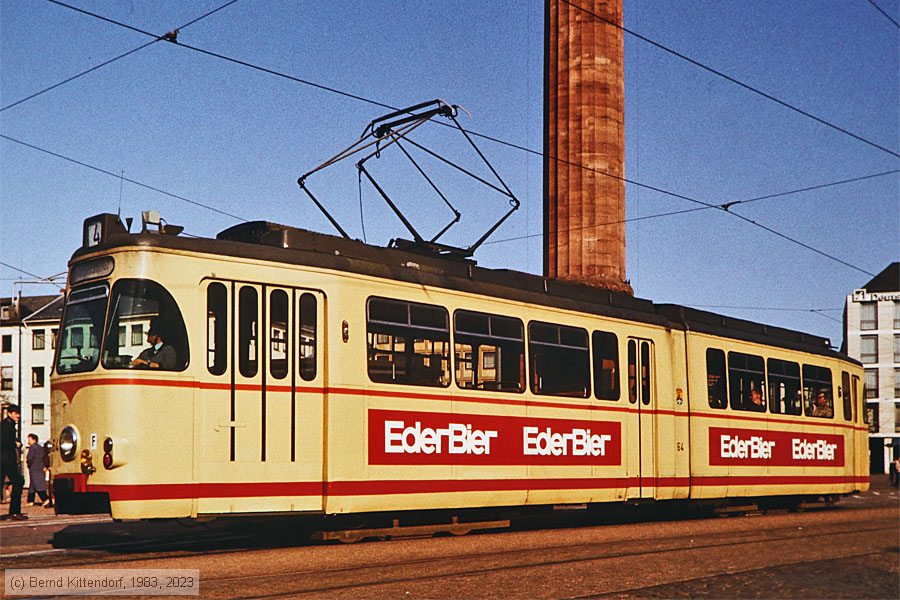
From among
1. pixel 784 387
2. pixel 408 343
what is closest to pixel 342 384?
pixel 408 343

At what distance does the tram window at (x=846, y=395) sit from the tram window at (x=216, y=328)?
15931mm

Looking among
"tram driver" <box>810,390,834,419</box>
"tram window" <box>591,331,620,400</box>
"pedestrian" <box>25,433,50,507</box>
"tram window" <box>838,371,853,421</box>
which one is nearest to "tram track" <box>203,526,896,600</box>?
"tram window" <box>591,331,620,400</box>

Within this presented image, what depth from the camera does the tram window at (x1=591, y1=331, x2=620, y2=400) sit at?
1708cm

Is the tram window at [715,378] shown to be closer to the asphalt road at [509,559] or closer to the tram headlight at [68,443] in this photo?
the asphalt road at [509,559]

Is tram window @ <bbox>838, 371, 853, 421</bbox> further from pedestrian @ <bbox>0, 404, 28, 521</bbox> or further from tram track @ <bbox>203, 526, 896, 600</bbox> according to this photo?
pedestrian @ <bbox>0, 404, 28, 521</bbox>

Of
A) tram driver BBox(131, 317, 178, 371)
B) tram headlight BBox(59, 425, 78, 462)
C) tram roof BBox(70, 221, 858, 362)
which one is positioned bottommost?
tram headlight BBox(59, 425, 78, 462)

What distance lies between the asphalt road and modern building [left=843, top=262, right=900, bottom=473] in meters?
80.5

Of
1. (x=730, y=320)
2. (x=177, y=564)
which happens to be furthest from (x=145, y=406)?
(x=730, y=320)

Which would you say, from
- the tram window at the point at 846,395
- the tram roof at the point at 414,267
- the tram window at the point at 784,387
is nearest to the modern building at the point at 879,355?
the tram window at the point at 846,395

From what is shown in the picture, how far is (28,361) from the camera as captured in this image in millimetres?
94438

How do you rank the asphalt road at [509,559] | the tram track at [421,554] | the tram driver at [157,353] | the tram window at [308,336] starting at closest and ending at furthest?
the asphalt road at [509,559]
the tram track at [421,554]
the tram driver at [157,353]
the tram window at [308,336]

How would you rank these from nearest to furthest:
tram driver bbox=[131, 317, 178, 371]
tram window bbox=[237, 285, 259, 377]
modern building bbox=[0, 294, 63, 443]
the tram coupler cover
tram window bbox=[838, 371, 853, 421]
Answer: the tram coupler cover, tram driver bbox=[131, 317, 178, 371], tram window bbox=[237, 285, 259, 377], tram window bbox=[838, 371, 853, 421], modern building bbox=[0, 294, 63, 443]

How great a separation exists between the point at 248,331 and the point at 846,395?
16174mm

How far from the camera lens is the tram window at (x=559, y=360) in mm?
15867
